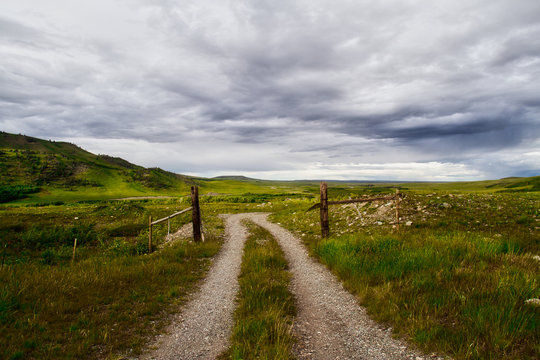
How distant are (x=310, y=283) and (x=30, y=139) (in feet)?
810

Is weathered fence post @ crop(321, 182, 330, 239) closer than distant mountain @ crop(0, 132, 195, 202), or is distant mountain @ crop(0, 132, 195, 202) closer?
weathered fence post @ crop(321, 182, 330, 239)

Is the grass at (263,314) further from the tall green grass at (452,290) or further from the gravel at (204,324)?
the tall green grass at (452,290)

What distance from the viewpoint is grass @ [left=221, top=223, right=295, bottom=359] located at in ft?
16.3

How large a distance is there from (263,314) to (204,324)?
1682 millimetres

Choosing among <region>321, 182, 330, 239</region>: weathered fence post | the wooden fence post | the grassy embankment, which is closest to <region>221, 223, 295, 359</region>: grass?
the grassy embankment

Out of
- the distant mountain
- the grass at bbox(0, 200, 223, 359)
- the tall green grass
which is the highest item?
the distant mountain

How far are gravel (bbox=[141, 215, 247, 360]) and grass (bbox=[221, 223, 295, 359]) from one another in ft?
1.13

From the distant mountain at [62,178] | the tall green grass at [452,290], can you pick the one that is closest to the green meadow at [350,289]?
the tall green grass at [452,290]

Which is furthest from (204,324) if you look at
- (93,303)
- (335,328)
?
(93,303)

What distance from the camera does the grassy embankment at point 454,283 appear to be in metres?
4.80

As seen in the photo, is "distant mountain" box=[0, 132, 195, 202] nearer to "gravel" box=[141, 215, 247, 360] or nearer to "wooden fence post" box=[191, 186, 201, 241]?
"wooden fence post" box=[191, 186, 201, 241]

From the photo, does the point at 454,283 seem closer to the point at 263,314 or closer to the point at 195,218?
the point at 263,314

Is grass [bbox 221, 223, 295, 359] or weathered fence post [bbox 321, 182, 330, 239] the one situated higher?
weathered fence post [bbox 321, 182, 330, 239]

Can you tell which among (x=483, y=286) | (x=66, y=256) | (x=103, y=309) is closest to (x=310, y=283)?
(x=483, y=286)
